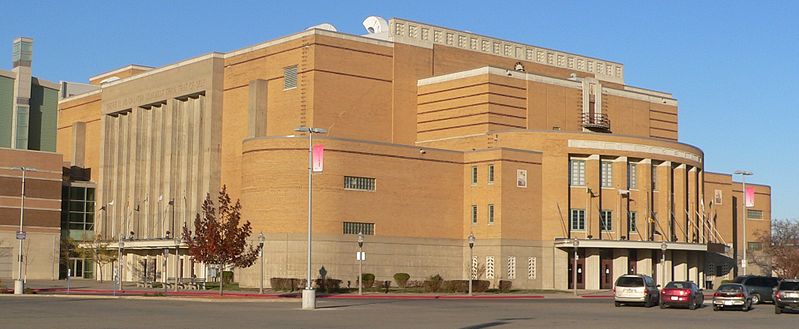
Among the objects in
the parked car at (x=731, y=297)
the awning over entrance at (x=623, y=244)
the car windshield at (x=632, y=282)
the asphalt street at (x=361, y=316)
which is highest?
the awning over entrance at (x=623, y=244)

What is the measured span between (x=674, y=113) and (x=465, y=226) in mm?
29019

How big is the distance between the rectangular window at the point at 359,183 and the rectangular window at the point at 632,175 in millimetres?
20944

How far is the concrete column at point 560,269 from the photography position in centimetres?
8431

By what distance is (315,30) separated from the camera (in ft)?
284

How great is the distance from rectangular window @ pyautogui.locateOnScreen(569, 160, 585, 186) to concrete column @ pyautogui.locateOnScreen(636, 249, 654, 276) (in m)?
8.18

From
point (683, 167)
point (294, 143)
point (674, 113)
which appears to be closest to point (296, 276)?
point (294, 143)

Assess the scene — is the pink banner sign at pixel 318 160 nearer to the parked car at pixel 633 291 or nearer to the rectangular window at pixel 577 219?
the parked car at pixel 633 291

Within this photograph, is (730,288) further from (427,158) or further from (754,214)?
(754,214)

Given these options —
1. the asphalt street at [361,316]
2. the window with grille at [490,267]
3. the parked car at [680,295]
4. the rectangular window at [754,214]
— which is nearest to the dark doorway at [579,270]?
the window with grille at [490,267]

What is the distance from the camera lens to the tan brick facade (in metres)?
79.4

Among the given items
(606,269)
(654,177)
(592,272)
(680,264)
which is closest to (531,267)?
(592,272)

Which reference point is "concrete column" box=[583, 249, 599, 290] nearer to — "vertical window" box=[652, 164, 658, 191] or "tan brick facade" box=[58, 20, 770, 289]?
"tan brick facade" box=[58, 20, 770, 289]

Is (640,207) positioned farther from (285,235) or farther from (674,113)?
(285,235)

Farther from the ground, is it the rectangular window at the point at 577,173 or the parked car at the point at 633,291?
the rectangular window at the point at 577,173
